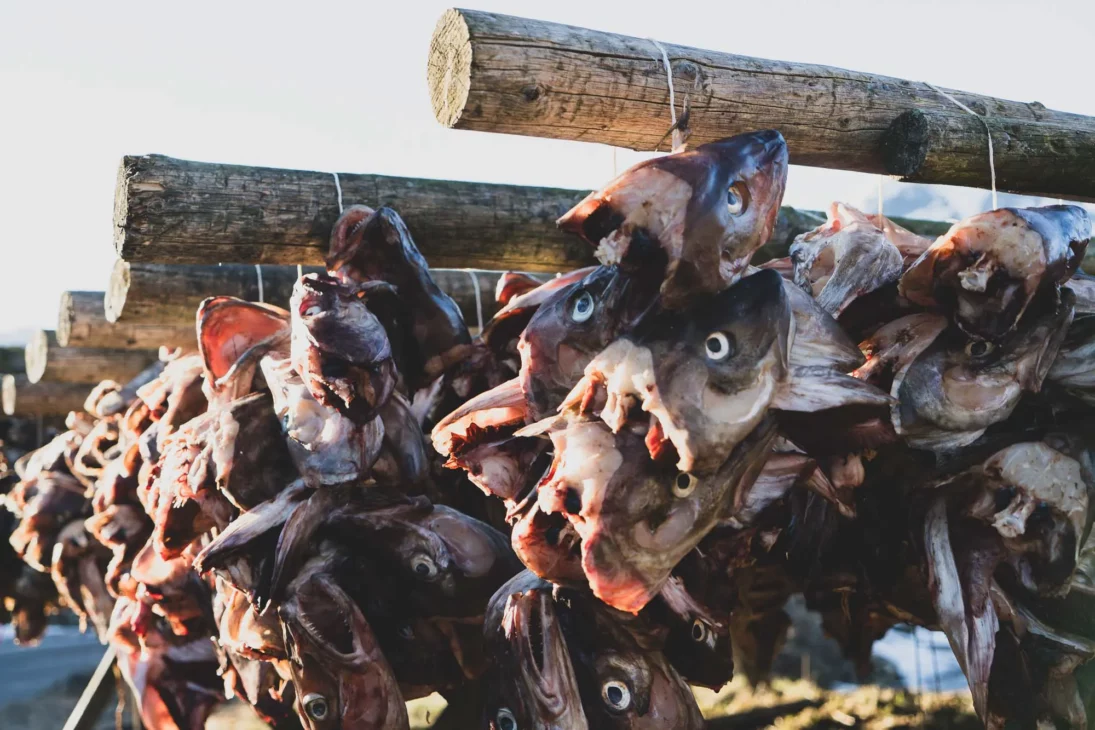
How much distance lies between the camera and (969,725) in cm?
401

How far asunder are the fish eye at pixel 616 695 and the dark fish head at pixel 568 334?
1.77ft

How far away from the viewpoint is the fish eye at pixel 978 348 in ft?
6.32

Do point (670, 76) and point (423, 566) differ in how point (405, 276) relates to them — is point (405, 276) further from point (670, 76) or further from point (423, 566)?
point (670, 76)

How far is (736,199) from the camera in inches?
63.1

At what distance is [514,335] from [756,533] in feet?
2.12

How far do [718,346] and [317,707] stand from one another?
1.24 m

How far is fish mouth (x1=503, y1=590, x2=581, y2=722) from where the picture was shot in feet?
6.42

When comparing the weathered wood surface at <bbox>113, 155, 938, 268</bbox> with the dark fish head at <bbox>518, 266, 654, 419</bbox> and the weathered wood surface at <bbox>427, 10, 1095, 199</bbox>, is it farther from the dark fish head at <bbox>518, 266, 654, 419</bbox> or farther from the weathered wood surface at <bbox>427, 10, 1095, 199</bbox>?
the dark fish head at <bbox>518, 266, 654, 419</bbox>

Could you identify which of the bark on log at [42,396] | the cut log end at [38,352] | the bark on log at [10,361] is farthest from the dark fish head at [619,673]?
the bark on log at [10,361]

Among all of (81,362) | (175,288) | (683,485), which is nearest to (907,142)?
(683,485)

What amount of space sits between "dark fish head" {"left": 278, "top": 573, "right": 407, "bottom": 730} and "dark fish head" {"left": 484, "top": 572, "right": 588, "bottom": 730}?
31cm

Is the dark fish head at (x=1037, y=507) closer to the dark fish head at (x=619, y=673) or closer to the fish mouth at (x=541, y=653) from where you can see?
the dark fish head at (x=619, y=673)

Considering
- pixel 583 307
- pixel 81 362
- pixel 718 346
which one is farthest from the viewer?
pixel 81 362

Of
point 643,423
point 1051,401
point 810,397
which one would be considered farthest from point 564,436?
point 1051,401
